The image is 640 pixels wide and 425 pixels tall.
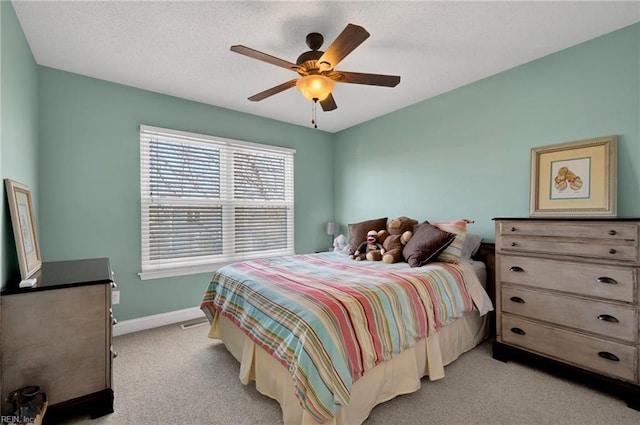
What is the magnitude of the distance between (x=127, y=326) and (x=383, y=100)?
3.86 metres

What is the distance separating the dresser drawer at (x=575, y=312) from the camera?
1.82 m

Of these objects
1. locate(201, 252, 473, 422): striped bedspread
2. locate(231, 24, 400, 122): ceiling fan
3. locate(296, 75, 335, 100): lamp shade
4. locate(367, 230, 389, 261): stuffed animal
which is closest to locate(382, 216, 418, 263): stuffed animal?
locate(367, 230, 389, 261): stuffed animal

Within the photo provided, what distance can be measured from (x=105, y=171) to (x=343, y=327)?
291 centimetres

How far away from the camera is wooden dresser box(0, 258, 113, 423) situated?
152cm

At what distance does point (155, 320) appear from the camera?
312cm

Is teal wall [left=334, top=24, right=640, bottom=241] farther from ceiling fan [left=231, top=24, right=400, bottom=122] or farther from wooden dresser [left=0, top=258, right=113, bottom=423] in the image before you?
wooden dresser [left=0, top=258, right=113, bottom=423]

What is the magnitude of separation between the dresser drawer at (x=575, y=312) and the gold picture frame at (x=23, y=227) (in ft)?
11.4

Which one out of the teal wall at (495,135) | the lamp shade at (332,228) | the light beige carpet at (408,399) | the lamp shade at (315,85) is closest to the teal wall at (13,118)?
the light beige carpet at (408,399)

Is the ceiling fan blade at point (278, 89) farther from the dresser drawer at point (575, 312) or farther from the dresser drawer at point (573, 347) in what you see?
the dresser drawer at point (573, 347)

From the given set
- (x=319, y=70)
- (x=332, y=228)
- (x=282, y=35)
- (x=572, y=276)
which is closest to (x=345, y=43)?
(x=319, y=70)

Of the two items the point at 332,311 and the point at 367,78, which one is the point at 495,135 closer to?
the point at 367,78

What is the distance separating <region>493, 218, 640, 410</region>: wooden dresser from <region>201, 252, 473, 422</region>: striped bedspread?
42 cm

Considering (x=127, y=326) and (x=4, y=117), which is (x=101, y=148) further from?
(x=127, y=326)

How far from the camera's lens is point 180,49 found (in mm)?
2352
